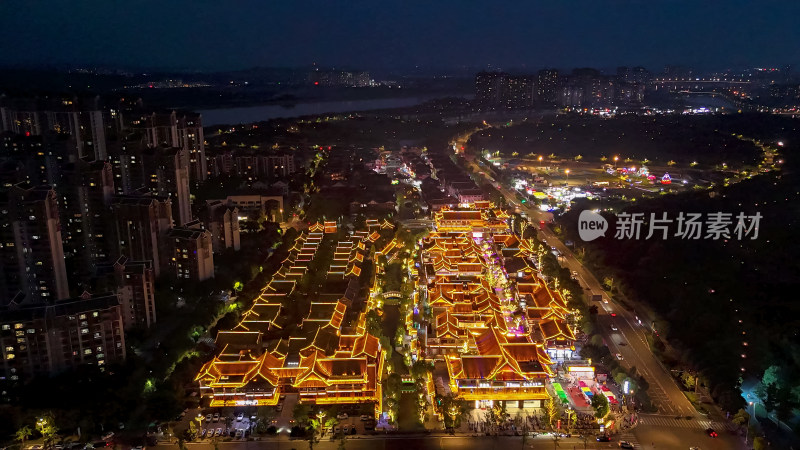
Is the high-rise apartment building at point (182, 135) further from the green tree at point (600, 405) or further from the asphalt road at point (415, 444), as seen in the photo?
the green tree at point (600, 405)

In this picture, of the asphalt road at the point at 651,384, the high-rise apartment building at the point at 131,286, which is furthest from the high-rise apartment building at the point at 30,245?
the asphalt road at the point at 651,384

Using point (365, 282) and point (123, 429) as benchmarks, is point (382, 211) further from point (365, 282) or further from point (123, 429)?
point (123, 429)

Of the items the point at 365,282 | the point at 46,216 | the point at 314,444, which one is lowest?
the point at 314,444

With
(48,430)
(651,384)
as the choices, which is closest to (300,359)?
(48,430)

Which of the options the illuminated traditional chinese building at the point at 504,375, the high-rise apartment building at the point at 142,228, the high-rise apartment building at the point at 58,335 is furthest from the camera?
the high-rise apartment building at the point at 142,228

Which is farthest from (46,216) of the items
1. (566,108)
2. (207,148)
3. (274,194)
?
(566,108)

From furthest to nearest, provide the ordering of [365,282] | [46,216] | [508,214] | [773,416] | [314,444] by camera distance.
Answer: [508,214] → [365,282] → [46,216] → [773,416] → [314,444]

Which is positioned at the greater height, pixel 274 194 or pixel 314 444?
pixel 274 194

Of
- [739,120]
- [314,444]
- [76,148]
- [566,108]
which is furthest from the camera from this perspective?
[566,108]
